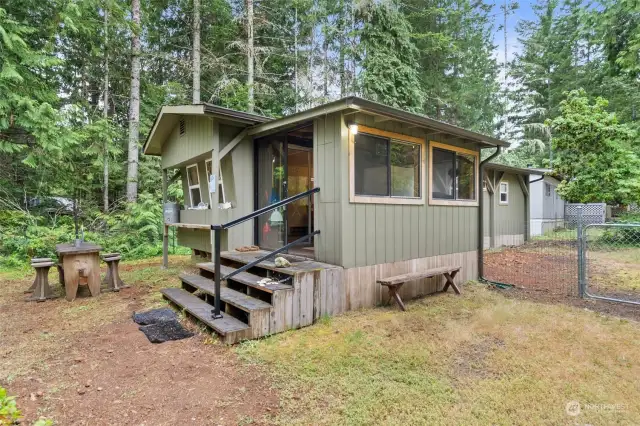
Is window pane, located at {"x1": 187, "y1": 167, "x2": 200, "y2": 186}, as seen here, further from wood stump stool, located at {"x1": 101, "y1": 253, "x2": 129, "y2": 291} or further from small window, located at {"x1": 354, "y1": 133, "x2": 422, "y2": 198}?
small window, located at {"x1": 354, "y1": 133, "x2": 422, "y2": 198}

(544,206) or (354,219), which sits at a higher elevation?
(544,206)

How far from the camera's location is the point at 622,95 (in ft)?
51.4

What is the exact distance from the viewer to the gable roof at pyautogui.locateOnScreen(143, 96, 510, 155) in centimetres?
405

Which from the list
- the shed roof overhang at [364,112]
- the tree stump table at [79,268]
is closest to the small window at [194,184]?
the shed roof overhang at [364,112]

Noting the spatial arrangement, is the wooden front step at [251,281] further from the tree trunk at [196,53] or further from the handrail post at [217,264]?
the tree trunk at [196,53]

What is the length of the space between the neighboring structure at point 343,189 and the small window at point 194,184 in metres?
0.25

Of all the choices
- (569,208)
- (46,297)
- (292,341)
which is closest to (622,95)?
(569,208)

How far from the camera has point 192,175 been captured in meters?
7.68

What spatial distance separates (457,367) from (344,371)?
3.28ft

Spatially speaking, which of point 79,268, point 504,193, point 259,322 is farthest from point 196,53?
point 504,193

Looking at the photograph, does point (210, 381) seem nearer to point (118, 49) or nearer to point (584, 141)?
point (118, 49)

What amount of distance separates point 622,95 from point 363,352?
1963cm

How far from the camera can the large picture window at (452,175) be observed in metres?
5.66

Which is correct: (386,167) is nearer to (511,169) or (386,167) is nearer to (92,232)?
(511,169)
